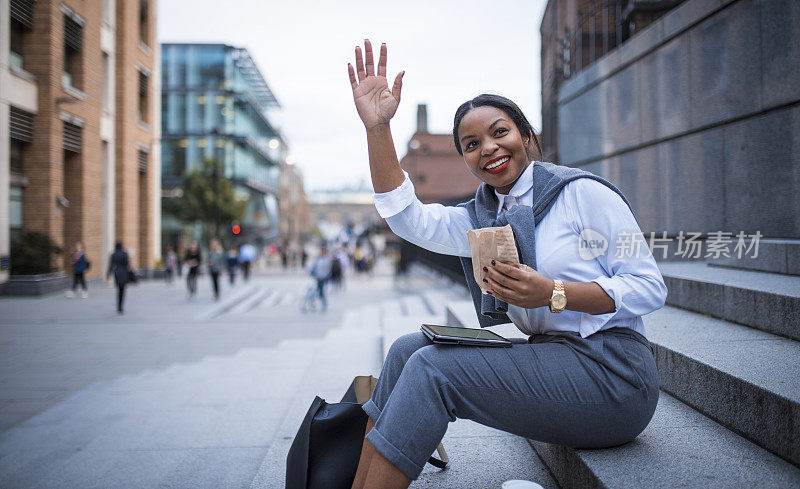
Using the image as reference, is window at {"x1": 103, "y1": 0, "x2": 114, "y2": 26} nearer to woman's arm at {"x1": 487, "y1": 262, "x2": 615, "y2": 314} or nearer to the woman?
the woman

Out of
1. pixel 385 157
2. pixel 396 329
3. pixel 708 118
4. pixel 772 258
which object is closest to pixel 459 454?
pixel 385 157

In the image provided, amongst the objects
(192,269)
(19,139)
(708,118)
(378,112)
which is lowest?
(192,269)

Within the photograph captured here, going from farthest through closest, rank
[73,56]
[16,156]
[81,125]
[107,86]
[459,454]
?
[107,86] < [81,125] < [16,156] < [73,56] < [459,454]

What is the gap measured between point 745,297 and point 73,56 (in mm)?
9923

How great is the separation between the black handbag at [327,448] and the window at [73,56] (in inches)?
188

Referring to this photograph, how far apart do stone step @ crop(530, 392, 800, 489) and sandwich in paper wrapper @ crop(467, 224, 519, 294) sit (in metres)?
0.69

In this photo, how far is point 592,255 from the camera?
1754 millimetres

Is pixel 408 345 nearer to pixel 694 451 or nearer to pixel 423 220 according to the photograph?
pixel 423 220

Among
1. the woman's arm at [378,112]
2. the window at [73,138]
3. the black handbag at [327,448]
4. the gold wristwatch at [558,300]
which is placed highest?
the window at [73,138]

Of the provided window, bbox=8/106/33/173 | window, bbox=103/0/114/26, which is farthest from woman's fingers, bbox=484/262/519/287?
window, bbox=103/0/114/26

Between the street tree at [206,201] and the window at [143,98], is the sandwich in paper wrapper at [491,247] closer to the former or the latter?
the window at [143,98]

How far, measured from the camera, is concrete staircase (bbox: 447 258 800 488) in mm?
1574

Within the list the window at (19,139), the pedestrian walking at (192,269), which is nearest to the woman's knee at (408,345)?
the window at (19,139)

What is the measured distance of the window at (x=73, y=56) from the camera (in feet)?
16.2
